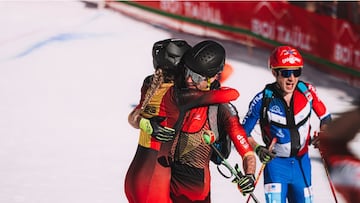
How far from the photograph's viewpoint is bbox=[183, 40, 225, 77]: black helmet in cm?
637

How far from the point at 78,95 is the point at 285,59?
270 inches

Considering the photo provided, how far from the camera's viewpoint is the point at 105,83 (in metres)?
14.4

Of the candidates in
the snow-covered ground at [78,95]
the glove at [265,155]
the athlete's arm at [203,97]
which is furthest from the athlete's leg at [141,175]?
the snow-covered ground at [78,95]

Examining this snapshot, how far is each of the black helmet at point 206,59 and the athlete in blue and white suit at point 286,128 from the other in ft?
3.26

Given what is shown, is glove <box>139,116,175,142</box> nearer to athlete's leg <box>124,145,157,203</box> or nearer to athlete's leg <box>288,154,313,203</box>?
athlete's leg <box>124,145,157,203</box>

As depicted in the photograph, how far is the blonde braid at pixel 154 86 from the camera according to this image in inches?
259

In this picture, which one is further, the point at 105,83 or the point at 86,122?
the point at 105,83

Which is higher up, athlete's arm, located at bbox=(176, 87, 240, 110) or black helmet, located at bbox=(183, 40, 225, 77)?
black helmet, located at bbox=(183, 40, 225, 77)

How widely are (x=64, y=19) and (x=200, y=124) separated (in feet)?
38.9

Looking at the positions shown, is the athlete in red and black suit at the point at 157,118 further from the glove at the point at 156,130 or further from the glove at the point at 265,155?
the glove at the point at 265,155

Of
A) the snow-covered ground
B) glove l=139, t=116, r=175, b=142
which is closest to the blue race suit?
glove l=139, t=116, r=175, b=142

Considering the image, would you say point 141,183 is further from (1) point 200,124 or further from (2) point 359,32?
(2) point 359,32

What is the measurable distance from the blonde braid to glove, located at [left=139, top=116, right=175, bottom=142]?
126mm

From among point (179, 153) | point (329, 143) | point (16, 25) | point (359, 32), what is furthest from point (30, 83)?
point (179, 153)
